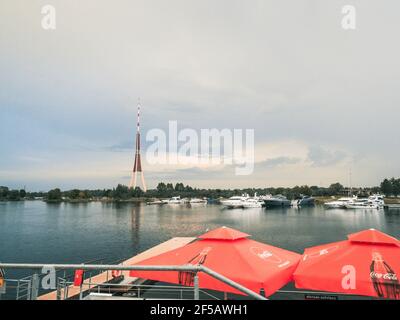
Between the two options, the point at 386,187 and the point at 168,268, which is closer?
the point at 168,268

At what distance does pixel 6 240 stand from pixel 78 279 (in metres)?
43.9

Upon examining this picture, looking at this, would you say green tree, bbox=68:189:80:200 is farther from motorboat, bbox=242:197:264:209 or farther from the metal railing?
the metal railing

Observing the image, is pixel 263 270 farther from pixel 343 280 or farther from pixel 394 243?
pixel 394 243

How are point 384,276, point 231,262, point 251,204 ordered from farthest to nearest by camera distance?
point 251,204 < point 231,262 < point 384,276

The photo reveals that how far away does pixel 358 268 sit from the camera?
6.57 meters

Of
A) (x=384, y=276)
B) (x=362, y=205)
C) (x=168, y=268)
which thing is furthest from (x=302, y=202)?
(x=168, y=268)

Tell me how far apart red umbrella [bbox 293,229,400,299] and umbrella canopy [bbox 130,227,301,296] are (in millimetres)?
572

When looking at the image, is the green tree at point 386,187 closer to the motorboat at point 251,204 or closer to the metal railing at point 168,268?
the motorboat at point 251,204

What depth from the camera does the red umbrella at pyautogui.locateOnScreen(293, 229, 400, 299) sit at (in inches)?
240

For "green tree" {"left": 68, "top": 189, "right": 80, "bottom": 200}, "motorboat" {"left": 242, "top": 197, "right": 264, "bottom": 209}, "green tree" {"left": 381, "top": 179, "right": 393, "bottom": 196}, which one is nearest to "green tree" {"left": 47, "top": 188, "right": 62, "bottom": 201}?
"green tree" {"left": 68, "top": 189, "right": 80, "bottom": 200}

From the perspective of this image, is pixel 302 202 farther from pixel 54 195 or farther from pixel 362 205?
pixel 54 195

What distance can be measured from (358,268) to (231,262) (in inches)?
111

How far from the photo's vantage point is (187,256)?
25.4 ft

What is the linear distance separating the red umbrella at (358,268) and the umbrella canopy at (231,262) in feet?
1.88
